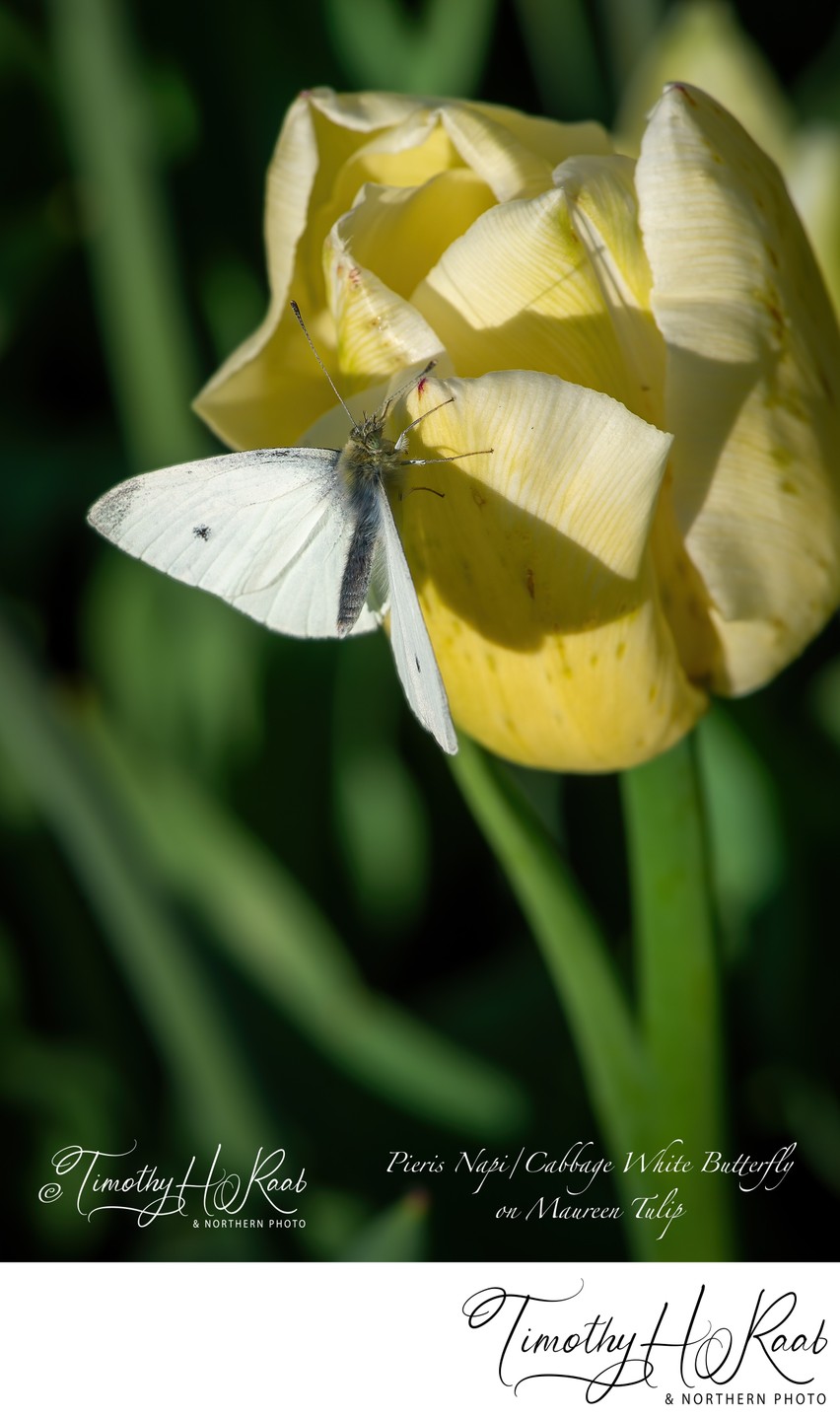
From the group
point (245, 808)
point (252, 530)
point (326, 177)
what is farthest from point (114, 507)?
point (245, 808)

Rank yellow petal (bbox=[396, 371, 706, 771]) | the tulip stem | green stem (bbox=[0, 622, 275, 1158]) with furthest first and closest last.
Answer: green stem (bbox=[0, 622, 275, 1158]) → the tulip stem → yellow petal (bbox=[396, 371, 706, 771])

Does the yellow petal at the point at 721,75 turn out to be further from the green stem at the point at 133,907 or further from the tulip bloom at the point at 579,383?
the green stem at the point at 133,907

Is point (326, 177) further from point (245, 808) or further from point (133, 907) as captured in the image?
point (245, 808)

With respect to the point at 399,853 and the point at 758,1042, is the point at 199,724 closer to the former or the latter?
the point at 399,853

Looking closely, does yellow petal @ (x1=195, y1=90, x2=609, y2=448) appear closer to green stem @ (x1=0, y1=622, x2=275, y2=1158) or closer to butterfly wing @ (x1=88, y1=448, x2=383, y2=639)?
butterfly wing @ (x1=88, y1=448, x2=383, y2=639)

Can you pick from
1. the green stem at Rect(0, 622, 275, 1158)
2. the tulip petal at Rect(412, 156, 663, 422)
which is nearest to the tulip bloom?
the tulip petal at Rect(412, 156, 663, 422)

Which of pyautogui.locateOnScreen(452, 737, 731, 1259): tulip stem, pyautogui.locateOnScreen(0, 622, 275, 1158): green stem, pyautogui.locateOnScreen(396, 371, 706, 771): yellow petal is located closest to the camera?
pyautogui.locateOnScreen(396, 371, 706, 771): yellow petal
